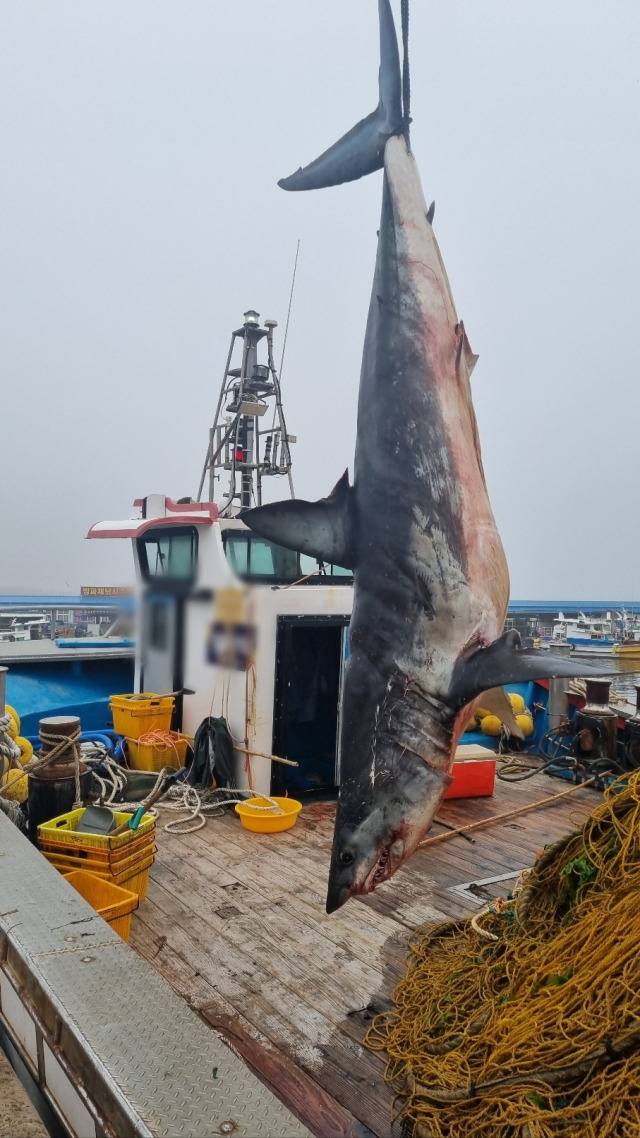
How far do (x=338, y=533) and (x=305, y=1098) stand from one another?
2.35m

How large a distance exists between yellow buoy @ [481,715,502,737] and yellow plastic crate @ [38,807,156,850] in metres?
5.82

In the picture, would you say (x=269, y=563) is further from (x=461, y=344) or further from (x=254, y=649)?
(x=461, y=344)

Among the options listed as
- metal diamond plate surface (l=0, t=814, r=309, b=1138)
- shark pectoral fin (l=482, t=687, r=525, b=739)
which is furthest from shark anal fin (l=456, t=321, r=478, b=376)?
metal diamond plate surface (l=0, t=814, r=309, b=1138)

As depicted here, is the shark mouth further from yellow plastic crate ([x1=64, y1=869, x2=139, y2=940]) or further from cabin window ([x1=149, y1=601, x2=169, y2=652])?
cabin window ([x1=149, y1=601, x2=169, y2=652])

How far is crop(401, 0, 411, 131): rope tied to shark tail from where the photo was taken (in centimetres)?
183

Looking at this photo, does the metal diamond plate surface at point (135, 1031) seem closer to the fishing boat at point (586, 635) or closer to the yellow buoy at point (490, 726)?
the yellow buoy at point (490, 726)

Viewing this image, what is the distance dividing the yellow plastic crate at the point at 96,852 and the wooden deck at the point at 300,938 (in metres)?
0.54

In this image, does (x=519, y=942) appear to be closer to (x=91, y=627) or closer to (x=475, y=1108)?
(x=475, y=1108)

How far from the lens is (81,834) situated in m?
3.79

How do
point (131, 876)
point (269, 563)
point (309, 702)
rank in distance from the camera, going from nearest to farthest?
point (131, 876) < point (269, 563) < point (309, 702)

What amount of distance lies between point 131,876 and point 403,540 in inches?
117

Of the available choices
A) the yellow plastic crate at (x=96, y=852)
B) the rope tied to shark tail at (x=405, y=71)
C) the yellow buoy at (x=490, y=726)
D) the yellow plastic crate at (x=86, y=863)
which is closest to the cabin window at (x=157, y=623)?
the yellow plastic crate at (x=96, y=852)

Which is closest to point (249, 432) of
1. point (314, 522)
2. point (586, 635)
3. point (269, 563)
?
point (269, 563)

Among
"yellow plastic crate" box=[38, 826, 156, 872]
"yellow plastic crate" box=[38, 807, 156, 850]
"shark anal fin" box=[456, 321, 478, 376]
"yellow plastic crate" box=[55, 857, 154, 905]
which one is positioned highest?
"shark anal fin" box=[456, 321, 478, 376]
